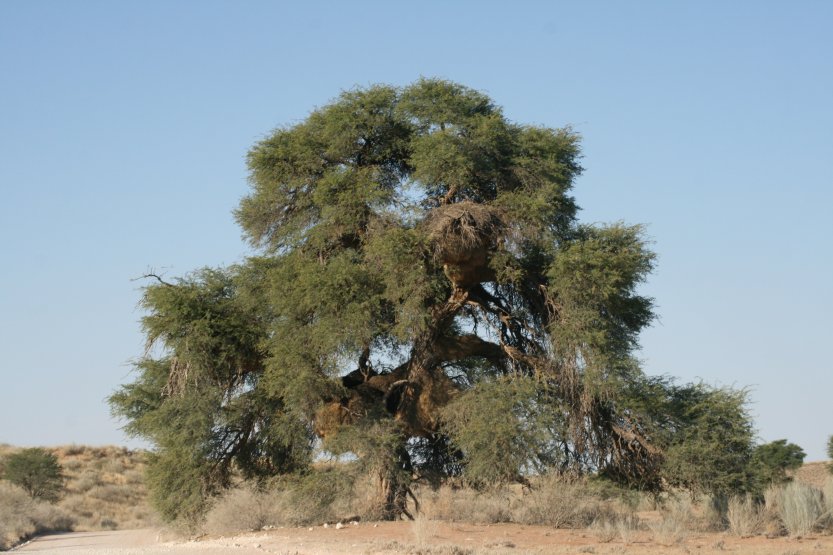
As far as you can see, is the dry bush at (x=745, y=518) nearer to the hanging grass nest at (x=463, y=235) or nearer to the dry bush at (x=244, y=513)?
the hanging grass nest at (x=463, y=235)

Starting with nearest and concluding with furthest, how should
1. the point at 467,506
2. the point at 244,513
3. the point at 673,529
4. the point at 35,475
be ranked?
the point at 673,529 → the point at 244,513 → the point at 467,506 → the point at 35,475

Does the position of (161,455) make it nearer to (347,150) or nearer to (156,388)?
(156,388)

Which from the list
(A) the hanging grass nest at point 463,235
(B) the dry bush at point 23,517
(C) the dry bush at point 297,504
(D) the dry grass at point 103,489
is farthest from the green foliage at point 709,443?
(B) the dry bush at point 23,517

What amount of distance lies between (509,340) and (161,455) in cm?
935

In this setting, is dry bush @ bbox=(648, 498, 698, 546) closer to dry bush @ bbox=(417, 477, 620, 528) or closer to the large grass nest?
dry bush @ bbox=(417, 477, 620, 528)

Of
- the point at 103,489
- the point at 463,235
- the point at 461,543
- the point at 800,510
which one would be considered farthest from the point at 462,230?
A: the point at 103,489

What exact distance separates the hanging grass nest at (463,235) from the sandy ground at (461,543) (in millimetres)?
5933

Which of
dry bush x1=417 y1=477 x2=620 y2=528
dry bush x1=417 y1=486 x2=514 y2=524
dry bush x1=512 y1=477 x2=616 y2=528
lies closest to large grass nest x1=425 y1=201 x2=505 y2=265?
dry bush x1=417 y1=477 x2=620 y2=528

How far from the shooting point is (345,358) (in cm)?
2078

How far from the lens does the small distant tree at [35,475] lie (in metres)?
46.1

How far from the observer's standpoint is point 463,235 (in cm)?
2078

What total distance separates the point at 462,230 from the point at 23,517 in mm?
24527

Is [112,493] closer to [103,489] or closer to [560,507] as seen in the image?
[103,489]

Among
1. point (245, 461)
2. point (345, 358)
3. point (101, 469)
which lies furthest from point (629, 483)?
point (101, 469)
